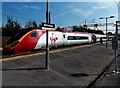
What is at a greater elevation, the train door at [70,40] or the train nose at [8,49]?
the train door at [70,40]

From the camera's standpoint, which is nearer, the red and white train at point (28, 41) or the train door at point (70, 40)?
the red and white train at point (28, 41)

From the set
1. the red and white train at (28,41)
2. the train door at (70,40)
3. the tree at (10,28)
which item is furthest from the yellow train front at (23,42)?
the tree at (10,28)

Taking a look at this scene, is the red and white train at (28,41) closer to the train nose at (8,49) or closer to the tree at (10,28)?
the train nose at (8,49)

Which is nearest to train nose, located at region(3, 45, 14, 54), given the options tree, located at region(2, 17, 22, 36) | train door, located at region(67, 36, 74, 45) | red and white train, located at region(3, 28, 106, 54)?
red and white train, located at region(3, 28, 106, 54)

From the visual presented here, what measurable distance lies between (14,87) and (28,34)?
8.22 meters

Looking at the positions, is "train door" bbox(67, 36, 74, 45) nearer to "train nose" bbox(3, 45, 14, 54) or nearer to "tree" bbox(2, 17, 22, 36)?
"train nose" bbox(3, 45, 14, 54)

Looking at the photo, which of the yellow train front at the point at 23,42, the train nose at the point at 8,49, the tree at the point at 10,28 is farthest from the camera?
the tree at the point at 10,28

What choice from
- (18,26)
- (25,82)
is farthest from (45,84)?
(18,26)

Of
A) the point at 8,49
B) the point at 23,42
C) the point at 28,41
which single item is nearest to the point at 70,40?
the point at 28,41

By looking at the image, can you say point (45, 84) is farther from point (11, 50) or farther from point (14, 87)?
point (11, 50)

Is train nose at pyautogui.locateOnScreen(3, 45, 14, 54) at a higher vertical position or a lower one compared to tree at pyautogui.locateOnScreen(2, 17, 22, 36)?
lower

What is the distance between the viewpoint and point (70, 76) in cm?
711

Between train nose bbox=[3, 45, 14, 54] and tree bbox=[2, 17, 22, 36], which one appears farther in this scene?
tree bbox=[2, 17, 22, 36]

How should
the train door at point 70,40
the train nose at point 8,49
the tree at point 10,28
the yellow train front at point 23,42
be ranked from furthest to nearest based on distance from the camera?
the tree at point 10,28
the train door at point 70,40
the yellow train front at point 23,42
the train nose at point 8,49
